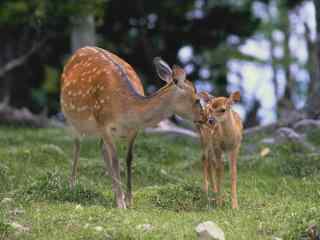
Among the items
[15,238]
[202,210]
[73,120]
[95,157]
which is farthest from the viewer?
[95,157]

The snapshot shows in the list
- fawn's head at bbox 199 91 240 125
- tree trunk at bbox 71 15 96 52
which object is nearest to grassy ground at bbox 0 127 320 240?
fawn's head at bbox 199 91 240 125

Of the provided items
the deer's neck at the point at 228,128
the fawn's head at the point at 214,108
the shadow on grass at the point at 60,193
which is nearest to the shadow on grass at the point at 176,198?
the shadow on grass at the point at 60,193

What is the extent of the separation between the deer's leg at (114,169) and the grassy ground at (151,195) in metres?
0.15

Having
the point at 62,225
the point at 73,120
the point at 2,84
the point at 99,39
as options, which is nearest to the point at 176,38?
the point at 99,39

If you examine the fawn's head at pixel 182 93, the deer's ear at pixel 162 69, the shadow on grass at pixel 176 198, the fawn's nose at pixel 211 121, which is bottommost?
the shadow on grass at pixel 176 198

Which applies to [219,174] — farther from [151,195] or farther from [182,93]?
[182,93]

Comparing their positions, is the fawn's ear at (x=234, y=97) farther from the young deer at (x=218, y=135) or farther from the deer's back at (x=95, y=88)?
the deer's back at (x=95, y=88)

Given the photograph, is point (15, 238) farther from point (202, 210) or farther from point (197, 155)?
point (197, 155)

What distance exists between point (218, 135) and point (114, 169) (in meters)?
1.14

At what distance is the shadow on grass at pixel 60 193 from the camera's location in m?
9.95

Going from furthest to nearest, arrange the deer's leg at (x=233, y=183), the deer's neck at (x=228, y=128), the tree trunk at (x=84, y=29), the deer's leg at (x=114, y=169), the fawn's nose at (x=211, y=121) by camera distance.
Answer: the tree trunk at (x=84, y=29)
the deer's neck at (x=228, y=128)
the fawn's nose at (x=211, y=121)
the deer's leg at (x=233, y=183)
the deer's leg at (x=114, y=169)

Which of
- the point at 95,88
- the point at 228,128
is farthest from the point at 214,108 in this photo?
the point at 95,88

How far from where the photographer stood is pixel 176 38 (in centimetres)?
2297

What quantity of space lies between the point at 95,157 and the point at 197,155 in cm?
146
